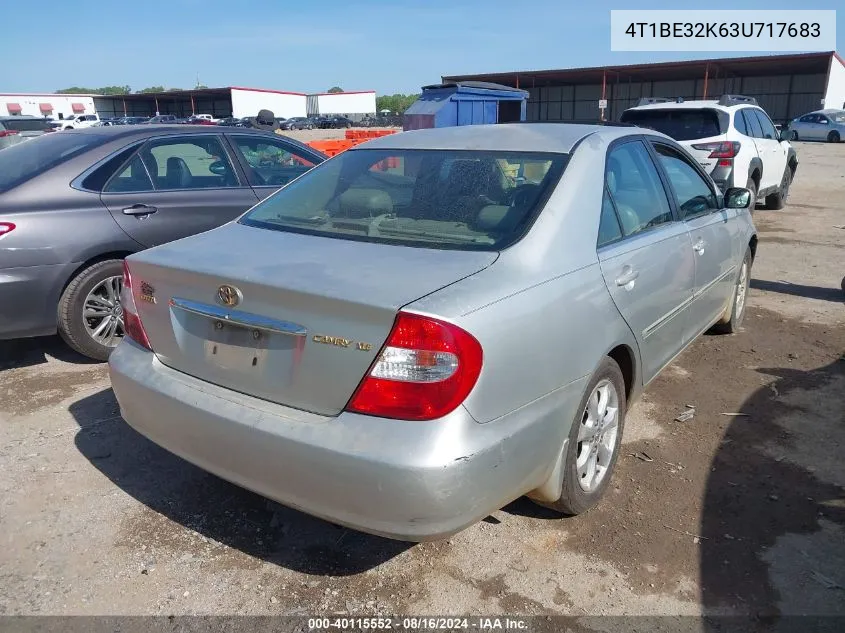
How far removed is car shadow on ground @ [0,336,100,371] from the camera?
4.81m

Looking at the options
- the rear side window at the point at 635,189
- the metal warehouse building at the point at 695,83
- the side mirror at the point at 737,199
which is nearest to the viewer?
the rear side window at the point at 635,189

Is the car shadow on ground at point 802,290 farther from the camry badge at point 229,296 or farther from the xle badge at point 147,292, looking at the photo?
the xle badge at point 147,292

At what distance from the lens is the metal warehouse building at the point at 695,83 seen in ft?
137

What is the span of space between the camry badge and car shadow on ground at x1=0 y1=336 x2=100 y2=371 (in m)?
2.83

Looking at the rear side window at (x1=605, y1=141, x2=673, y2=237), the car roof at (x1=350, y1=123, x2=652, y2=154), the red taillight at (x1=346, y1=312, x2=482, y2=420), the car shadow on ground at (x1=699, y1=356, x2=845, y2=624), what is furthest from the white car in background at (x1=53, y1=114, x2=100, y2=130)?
the red taillight at (x1=346, y1=312, x2=482, y2=420)

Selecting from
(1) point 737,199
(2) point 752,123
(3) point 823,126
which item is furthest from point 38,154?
(3) point 823,126

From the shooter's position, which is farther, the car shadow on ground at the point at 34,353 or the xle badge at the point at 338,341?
the car shadow on ground at the point at 34,353

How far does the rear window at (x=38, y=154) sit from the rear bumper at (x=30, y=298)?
59cm

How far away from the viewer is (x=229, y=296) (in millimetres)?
2400

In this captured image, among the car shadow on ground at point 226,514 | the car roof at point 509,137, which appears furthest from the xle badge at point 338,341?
the car roof at point 509,137

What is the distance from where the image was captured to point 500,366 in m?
2.19

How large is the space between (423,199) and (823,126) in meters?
36.4

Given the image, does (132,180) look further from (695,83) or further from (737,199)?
(695,83)

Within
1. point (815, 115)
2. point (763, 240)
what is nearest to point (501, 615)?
point (763, 240)
